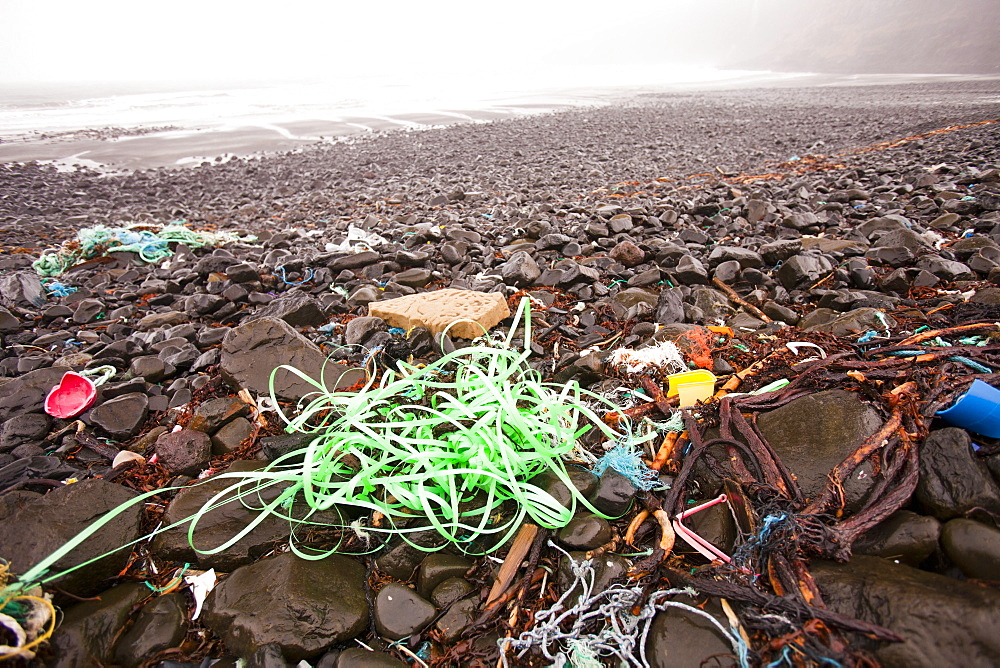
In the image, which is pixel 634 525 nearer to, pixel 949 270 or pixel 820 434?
pixel 820 434

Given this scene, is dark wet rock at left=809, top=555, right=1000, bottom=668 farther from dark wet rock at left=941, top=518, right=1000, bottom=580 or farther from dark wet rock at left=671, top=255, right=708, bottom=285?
dark wet rock at left=671, top=255, right=708, bottom=285

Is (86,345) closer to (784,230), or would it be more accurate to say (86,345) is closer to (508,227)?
(508,227)

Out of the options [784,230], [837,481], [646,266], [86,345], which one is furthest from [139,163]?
[837,481]

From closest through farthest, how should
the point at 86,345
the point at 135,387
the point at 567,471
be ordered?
1. the point at 567,471
2. the point at 135,387
3. the point at 86,345

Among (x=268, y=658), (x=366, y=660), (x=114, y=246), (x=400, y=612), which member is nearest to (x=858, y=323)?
(x=400, y=612)

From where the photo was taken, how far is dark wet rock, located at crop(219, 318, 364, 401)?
273cm

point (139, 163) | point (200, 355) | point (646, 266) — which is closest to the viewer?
point (200, 355)

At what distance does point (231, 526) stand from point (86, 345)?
2.54 meters

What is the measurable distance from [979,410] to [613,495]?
1.35 m

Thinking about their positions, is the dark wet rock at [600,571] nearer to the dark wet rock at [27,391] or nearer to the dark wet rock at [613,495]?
the dark wet rock at [613,495]

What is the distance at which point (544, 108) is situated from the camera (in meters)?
20.9

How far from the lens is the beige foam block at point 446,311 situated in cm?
318

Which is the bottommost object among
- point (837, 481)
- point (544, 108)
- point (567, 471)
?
point (567, 471)

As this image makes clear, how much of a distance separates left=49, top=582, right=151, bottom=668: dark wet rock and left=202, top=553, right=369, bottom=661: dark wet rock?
0.26 m
